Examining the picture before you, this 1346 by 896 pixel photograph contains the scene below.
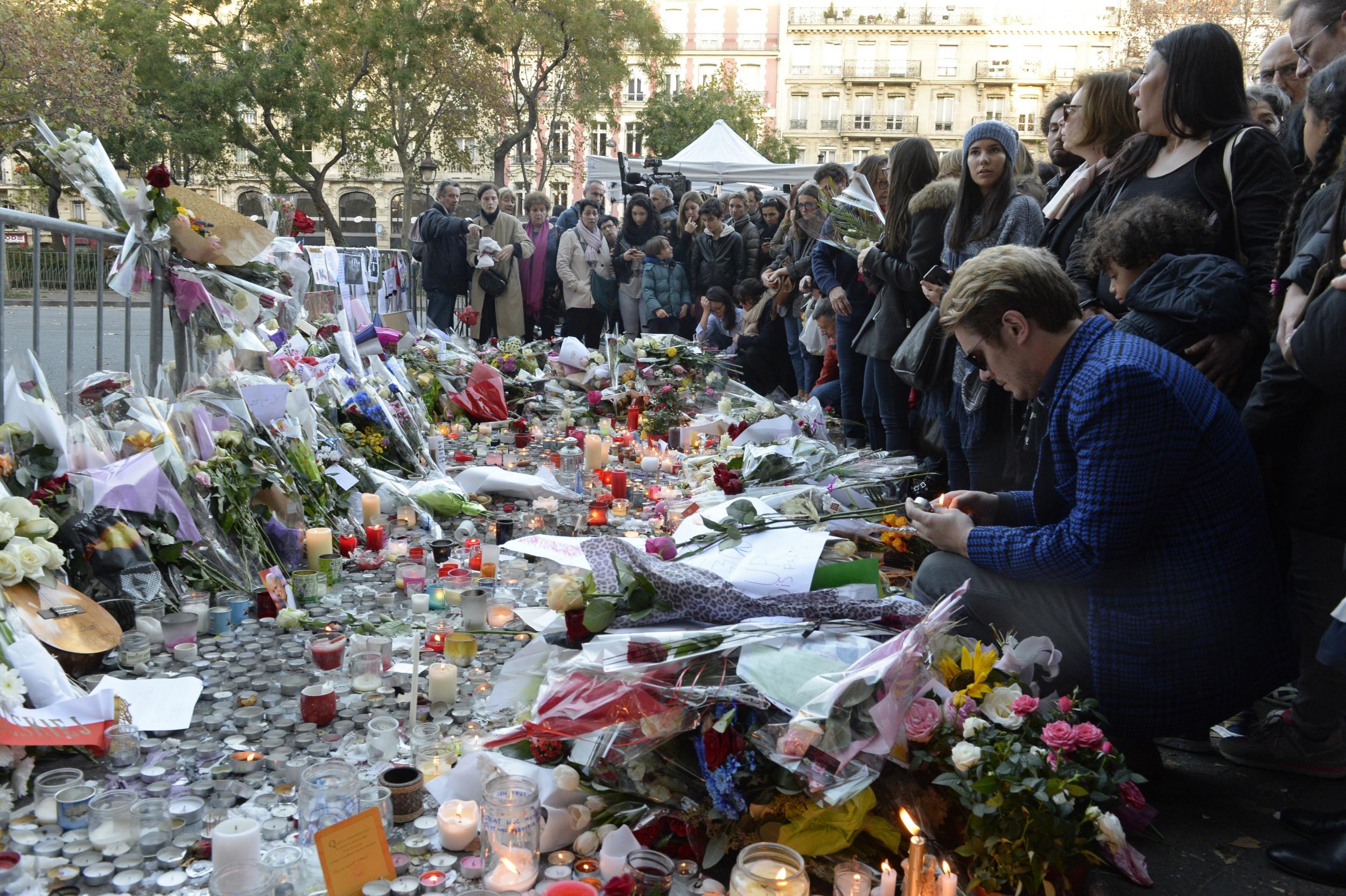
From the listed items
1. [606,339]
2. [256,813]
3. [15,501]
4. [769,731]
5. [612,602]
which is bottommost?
[256,813]

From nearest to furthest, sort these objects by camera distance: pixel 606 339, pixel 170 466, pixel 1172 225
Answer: pixel 1172 225
pixel 170 466
pixel 606 339

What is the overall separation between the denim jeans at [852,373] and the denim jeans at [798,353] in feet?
4.74

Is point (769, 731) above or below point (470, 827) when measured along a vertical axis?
above

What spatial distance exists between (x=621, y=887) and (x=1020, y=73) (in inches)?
1885

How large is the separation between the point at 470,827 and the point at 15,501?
68.9 inches

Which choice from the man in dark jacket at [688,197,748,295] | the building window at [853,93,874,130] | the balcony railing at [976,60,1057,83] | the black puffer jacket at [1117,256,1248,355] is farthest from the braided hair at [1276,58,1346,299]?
the balcony railing at [976,60,1057,83]

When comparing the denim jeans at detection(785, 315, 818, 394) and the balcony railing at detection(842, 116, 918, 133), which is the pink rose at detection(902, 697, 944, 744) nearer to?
the denim jeans at detection(785, 315, 818, 394)

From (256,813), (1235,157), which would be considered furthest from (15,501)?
(1235,157)

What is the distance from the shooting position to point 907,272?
4.81 metres

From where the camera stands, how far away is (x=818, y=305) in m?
6.83

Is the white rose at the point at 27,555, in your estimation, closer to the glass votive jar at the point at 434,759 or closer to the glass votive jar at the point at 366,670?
the glass votive jar at the point at 366,670

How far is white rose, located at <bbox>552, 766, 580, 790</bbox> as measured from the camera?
223cm

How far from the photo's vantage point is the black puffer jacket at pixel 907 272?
4.65m

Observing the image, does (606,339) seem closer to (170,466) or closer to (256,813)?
(170,466)
